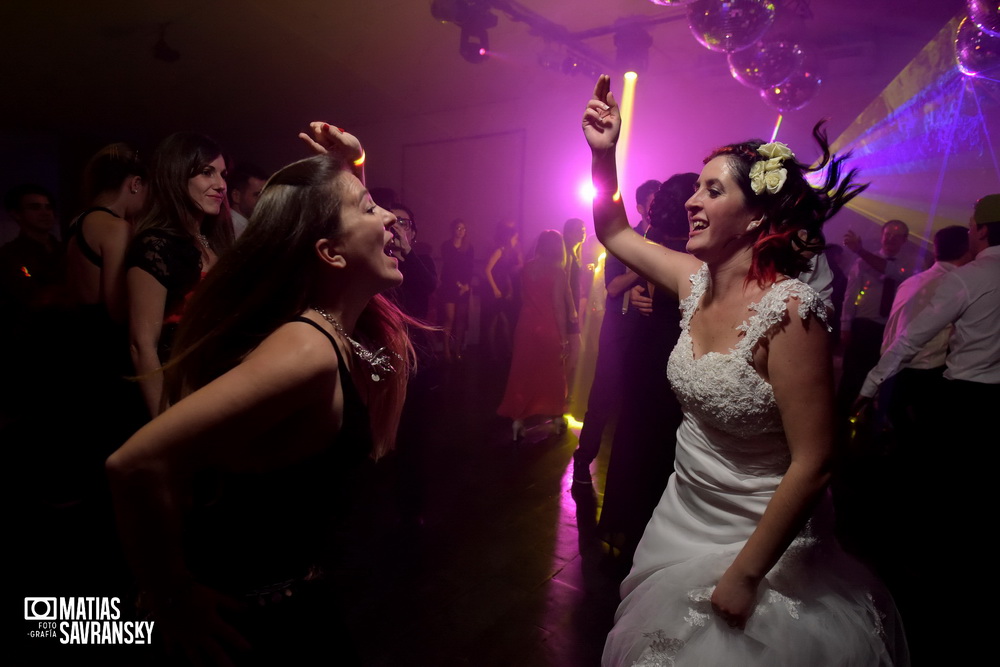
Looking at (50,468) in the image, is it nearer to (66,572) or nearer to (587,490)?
(66,572)

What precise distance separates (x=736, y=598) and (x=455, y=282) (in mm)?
6808

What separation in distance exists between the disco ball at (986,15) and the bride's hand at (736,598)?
133 inches

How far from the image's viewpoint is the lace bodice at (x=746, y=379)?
1.21 meters

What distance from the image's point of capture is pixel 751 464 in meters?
1.32

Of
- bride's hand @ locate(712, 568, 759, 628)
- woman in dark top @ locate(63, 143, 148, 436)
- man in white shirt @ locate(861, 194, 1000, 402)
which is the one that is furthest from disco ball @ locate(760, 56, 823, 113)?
woman in dark top @ locate(63, 143, 148, 436)

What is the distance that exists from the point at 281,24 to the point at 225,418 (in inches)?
273

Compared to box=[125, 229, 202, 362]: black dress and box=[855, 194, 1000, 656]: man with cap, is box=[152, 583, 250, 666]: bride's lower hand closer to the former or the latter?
box=[125, 229, 202, 362]: black dress

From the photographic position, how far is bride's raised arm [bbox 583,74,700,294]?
158 cm

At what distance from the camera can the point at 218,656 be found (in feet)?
3.14

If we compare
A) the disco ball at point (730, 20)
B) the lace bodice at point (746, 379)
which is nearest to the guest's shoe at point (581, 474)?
the lace bodice at point (746, 379)

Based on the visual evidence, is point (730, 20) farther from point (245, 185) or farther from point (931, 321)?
point (245, 185)

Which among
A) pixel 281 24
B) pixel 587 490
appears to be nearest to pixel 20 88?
pixel 281 24

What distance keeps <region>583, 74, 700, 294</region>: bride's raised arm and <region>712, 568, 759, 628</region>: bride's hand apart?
2.84 feet

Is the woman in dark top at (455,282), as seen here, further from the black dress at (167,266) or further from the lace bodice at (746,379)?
the lace bodice at (746,379)
